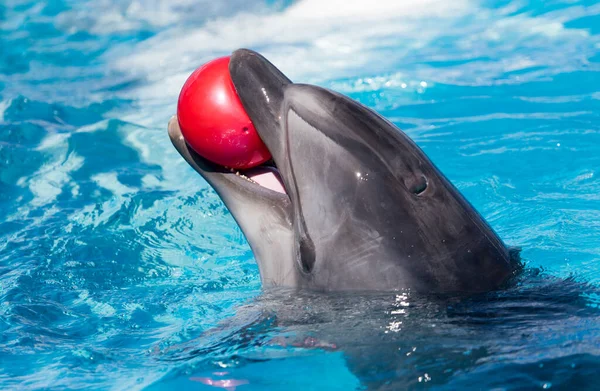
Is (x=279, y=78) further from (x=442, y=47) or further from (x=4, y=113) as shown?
(x=442, y=47)

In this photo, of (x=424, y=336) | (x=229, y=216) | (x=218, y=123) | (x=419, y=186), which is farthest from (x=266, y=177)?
(x=229, y=216)

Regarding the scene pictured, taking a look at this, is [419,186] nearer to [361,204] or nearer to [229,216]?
[361,204]

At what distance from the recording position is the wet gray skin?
155 inches

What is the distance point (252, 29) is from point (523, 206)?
9.11 m

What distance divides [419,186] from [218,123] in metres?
1.18

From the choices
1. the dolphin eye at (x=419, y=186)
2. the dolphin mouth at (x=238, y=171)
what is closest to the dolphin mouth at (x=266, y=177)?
the dolphin mouth at (x=238, y=171)

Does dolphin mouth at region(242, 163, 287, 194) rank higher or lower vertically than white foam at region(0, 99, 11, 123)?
lower

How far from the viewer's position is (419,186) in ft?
13.0

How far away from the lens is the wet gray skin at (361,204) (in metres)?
3.94

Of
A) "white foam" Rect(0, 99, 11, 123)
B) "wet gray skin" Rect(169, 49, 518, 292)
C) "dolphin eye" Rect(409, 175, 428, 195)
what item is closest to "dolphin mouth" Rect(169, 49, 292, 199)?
"wet gray skin" Rect(169, 49, 518, 292)

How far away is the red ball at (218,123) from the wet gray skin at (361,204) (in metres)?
0.13

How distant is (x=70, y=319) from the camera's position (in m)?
5.60

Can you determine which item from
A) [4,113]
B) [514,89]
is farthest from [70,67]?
[514,89]

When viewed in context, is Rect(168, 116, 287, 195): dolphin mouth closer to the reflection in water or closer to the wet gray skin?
the wet gray skin
